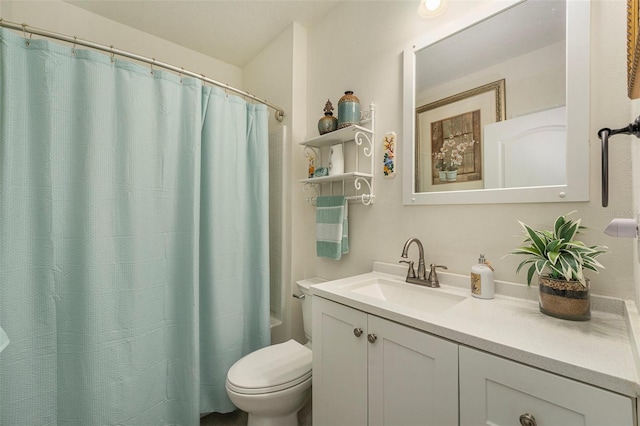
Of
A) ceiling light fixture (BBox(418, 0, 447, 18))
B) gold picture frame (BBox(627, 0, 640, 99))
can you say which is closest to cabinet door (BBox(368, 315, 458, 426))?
gold picture frame (BBox(627, 0, 640, 99))

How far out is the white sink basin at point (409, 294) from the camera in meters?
1.11

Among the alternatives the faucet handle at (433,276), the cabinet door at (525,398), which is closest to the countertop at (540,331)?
the cabinet door at (525,398)

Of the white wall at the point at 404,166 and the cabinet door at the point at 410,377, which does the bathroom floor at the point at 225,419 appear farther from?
the cabinet door at the point at 410,377

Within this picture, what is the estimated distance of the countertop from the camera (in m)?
0.55

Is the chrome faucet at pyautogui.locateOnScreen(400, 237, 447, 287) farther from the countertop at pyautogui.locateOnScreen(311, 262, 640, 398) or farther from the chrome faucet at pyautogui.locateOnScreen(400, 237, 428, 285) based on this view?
the countertop at pyautogui.locateOnScreen(311, 262, 640, 398)

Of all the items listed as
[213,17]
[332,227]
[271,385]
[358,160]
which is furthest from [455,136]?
[213,17]

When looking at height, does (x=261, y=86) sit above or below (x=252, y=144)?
above

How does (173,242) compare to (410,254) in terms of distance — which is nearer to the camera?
(410,254)

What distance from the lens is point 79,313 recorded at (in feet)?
3.96

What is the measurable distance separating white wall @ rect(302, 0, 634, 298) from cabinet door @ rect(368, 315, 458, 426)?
0.50 meters

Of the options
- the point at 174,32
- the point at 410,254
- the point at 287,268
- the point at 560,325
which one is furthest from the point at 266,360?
the point at 174,32

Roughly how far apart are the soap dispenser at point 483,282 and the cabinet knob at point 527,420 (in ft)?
1.49

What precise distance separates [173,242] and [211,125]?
0.70 m

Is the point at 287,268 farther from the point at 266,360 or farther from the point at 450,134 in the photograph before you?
the point at 450,134
